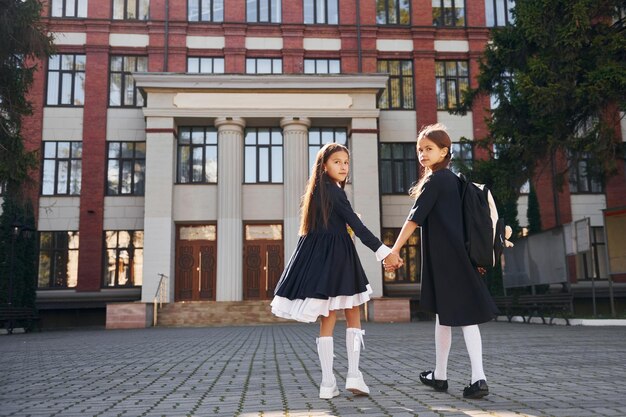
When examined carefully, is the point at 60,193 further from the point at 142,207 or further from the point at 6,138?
the point at 6,138

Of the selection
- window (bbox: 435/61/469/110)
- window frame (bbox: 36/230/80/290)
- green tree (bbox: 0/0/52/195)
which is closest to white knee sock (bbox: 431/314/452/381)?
green tree (bbox: 0/0/52/195)

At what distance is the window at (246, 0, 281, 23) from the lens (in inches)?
1126

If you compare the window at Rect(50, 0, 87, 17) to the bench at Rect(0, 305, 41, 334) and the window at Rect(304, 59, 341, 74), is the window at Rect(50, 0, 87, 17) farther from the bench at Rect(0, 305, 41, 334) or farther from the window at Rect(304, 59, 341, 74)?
the bench at Rect(0, 305, 41, 334)

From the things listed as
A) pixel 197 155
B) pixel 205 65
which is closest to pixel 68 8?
pixel 205 65

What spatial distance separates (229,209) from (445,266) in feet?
66.6

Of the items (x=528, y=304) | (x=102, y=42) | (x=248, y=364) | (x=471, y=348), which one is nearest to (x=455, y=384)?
(x=471, y=348)

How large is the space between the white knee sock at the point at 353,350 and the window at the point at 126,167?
76.5ft

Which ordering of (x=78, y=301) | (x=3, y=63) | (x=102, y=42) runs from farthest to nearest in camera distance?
1. (x=102, y=42)
2. (x=78, y=301)
3. (x=3, y=63)

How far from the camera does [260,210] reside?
2548cm

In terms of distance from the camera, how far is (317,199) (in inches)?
191

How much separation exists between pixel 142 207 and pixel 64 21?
31.8 ft

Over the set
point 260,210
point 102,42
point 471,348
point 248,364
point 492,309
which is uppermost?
point 102,42

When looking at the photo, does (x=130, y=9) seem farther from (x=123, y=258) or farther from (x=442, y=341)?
(x=442, y=341)

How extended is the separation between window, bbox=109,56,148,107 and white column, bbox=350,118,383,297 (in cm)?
1040
